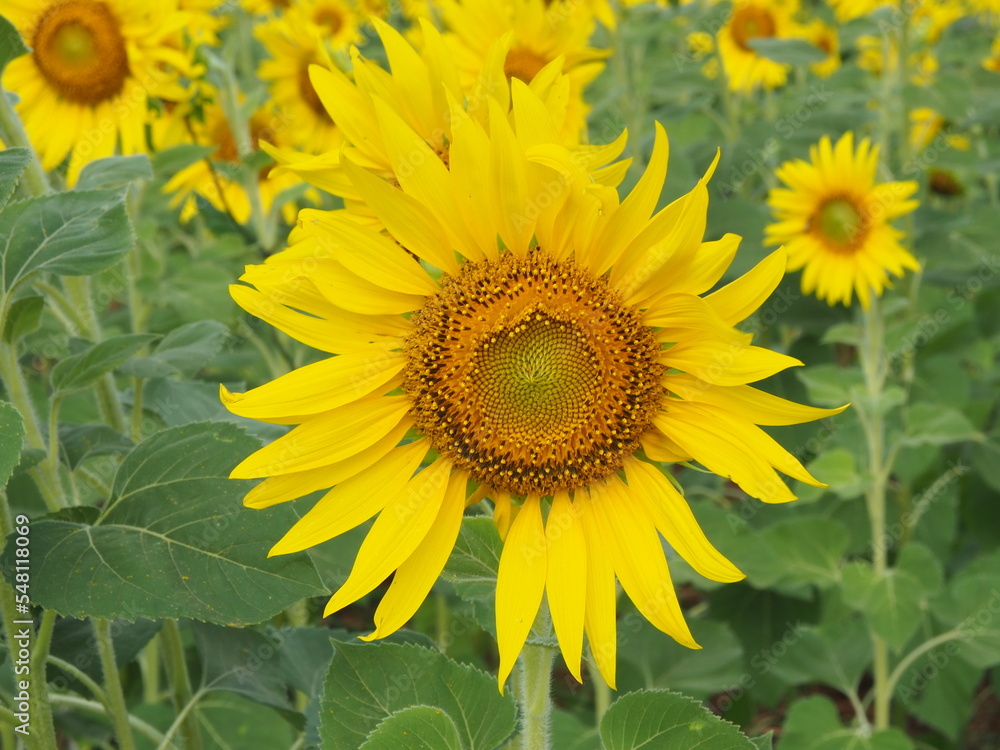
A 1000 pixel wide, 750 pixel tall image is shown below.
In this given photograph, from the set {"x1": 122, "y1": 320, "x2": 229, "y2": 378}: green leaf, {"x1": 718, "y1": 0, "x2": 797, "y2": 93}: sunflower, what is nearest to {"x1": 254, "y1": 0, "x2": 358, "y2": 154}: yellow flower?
{"x1": 122, "y1": 320, "x2": 229, "y2": 378}: green leaf

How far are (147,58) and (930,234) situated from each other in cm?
283

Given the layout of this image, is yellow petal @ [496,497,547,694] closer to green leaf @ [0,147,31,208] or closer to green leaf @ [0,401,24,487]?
green leaf @ [0,401,24,487]

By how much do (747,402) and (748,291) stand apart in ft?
0.48

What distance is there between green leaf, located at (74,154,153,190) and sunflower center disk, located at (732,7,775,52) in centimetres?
418

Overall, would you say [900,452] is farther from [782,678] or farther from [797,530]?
[782,678]

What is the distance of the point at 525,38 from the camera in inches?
122

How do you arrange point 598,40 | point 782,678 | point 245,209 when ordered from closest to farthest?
1. point 782,678
2. point 245,209
3. point 598,40

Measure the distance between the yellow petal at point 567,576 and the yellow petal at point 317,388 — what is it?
310 mm

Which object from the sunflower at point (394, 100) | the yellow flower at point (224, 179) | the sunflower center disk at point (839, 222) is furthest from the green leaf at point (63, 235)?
the sunflower center disk at point (839, 222)

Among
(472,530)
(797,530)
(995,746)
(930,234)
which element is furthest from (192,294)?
(995,746)

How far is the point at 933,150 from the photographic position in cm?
408

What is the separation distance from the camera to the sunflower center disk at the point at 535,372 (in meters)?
1.47

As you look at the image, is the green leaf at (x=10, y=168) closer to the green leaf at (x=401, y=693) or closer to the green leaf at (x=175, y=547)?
the green leaf at (x=175, y=547)

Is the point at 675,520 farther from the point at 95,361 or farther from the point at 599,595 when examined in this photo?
the point at 95,361
